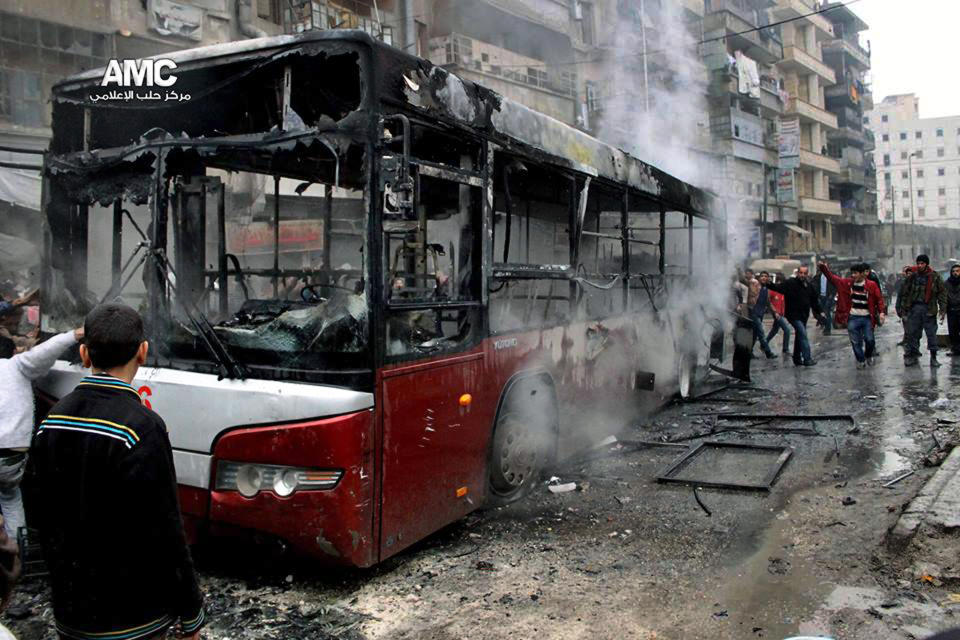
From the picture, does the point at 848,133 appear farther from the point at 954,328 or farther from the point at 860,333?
the point at 860,333

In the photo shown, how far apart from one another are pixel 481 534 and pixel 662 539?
1160mm

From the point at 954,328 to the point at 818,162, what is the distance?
150 feet

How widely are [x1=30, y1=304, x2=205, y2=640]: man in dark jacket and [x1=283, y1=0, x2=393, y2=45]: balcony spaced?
17.5 meters

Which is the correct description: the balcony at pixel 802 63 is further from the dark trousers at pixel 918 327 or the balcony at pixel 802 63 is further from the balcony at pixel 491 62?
the dark trousers at pixel 918 327

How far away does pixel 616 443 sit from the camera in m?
7.25

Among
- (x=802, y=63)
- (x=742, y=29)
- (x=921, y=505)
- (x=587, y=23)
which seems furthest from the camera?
(x=802, y=63)

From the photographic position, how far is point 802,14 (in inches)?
2101

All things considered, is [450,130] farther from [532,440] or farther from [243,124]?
[532,440]

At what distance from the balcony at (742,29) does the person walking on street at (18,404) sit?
38960 mm

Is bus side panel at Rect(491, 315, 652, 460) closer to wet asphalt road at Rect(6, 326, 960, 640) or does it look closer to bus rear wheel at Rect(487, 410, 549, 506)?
bus rear wheel at Rect(487, 410, 549, 506)

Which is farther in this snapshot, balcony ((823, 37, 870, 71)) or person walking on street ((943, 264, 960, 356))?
balcony ((823, 37, 870, 71))

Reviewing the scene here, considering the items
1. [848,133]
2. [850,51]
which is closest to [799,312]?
[848,133]

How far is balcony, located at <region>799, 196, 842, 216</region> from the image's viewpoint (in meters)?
52.1

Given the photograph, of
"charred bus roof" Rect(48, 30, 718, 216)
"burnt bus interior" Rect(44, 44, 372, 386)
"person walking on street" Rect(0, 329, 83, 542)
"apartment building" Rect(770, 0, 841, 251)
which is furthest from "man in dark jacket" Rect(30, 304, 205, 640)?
"apartment building" Rect(770, 0, 841, 251)
